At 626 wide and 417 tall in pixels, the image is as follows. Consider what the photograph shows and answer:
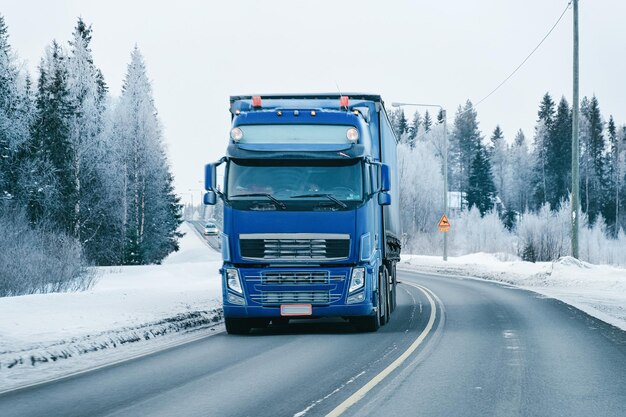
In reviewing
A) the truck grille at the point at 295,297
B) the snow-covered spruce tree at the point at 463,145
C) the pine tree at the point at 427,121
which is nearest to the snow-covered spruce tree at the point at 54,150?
the truck grille at the point at 295,297

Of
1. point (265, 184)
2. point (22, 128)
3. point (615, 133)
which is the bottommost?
point (265, 184)

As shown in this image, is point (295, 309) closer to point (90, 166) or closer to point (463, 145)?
point (90, 166)

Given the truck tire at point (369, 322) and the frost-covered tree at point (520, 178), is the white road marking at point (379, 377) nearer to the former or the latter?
the truck tire at point (369, 322)

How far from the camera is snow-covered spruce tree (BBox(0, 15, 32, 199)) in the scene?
38.2 metres

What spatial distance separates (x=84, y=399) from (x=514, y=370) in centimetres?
508

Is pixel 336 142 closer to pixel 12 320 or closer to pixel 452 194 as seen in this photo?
pixel 12 320

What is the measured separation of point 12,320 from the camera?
13531 mm

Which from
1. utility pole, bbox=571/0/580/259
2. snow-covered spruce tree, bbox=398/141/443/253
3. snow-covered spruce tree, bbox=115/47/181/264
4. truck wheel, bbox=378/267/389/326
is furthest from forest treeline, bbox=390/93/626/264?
truck wheel, bbox=378/267/389/326

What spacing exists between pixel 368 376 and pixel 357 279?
166 inches

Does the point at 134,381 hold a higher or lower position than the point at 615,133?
lower

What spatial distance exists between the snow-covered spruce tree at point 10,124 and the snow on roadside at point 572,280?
22188 mm

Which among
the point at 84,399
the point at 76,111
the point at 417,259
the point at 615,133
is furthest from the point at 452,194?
the point at 84,399

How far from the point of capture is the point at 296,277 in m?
13.5

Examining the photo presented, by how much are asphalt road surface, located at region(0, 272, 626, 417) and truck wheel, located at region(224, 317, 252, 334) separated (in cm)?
27
